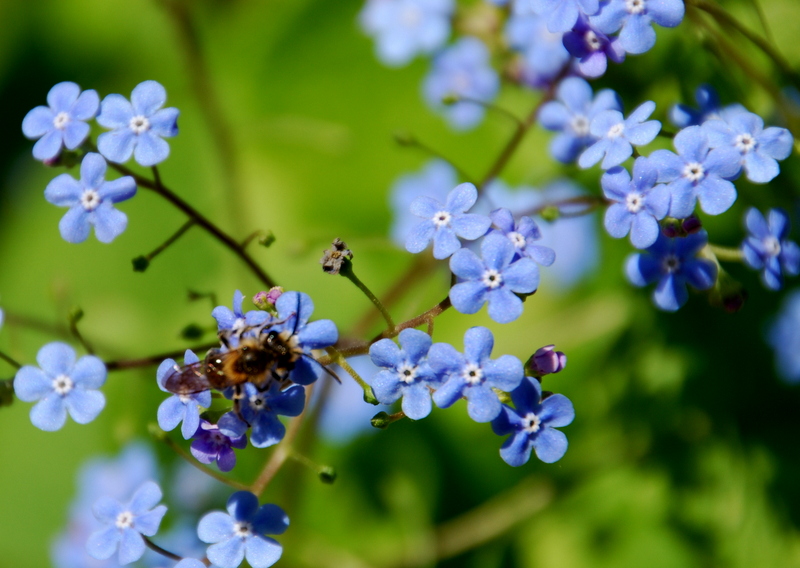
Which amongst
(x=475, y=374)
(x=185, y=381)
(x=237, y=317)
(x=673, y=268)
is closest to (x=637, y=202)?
(x=673, y=268)

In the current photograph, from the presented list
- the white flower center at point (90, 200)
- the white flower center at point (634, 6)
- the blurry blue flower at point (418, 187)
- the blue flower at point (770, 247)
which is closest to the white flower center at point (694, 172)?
the blue flower at point (770, 247)

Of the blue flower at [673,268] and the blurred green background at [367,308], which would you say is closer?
the blue flower at [673,268]

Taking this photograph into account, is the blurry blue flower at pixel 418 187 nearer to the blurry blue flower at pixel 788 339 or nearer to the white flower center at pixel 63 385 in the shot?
the blurry blue flower at pixel 788 339

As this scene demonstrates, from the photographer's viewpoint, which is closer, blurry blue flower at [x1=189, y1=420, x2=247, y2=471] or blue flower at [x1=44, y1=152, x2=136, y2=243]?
blurry blue flower at [x1=189, y1=420, x2=247, y2=471]

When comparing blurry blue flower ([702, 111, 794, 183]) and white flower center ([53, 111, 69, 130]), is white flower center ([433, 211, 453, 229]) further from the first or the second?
white flower center ([53, 111, 69, 130])

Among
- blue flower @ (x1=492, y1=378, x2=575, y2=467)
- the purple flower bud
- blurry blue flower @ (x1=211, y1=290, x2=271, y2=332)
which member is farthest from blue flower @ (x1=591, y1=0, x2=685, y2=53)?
blurry blue flower @ (x1=211, y1=290, x2=271, y2=332)
